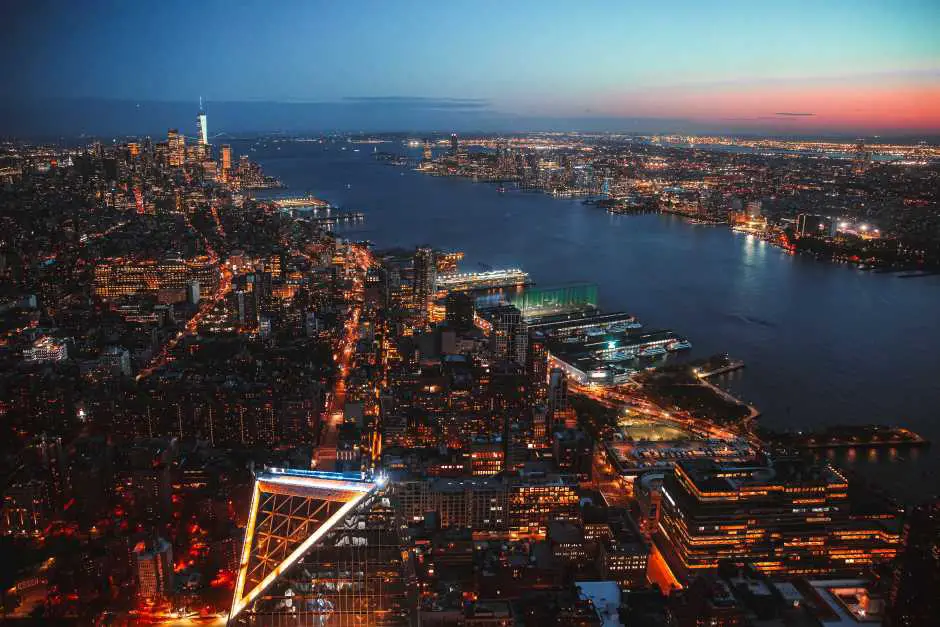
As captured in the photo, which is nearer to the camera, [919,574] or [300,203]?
[919,574]

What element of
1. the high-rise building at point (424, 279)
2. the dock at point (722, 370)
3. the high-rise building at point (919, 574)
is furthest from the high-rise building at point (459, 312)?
the high-rise building at point (919, 574)

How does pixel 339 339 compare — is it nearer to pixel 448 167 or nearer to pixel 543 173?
pixel 543 173

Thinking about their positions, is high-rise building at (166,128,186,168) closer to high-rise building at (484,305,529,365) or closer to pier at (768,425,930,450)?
high-rise building at (484,305,529,365)

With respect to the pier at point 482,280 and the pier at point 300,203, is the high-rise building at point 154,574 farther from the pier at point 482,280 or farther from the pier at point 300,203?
the pier at point 300,203

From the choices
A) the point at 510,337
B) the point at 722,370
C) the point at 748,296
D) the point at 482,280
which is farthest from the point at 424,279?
the point at 748,296

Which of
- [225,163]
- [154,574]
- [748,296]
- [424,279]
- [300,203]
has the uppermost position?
[225,163]

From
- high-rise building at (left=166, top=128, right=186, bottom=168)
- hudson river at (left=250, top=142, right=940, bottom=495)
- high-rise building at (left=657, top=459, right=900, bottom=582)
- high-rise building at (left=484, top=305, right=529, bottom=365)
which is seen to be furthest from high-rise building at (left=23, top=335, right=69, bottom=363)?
high-rise building at (left=166, top=128, right=186, bottom=168)

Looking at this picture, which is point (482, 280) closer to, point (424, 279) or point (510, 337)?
point (424, 279)
